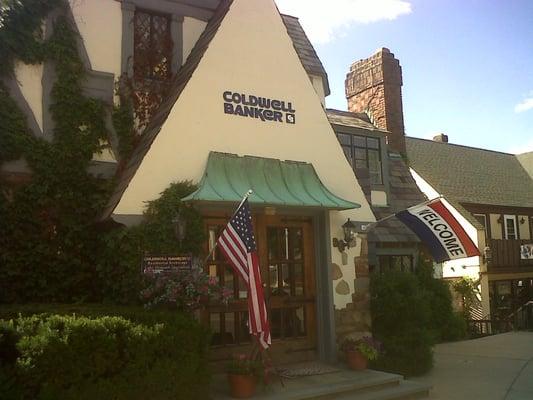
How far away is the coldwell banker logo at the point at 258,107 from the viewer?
26.9 feet

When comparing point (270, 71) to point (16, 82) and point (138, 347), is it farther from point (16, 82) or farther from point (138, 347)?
point (138, 347)

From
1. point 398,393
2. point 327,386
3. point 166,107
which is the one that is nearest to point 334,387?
point 327,386

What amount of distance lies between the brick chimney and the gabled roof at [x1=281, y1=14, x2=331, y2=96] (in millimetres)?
4333

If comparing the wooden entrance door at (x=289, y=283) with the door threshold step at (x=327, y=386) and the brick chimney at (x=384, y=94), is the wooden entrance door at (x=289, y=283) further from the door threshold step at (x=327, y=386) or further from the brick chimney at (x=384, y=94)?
the brick chimney at (x=384, y=94)

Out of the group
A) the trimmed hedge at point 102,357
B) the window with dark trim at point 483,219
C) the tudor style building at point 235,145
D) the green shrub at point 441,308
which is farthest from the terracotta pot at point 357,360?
the window with dark trim at point 483,219

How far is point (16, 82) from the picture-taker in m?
7.29

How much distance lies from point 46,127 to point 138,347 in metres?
3.70

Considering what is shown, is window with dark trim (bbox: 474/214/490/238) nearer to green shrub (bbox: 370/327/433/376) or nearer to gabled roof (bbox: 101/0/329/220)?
green shrub (bbox: 370/327/433/376)

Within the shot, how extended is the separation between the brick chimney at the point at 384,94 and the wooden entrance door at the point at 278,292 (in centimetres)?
820

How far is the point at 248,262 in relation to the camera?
6.70 metres

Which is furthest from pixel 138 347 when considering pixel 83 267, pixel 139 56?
pixel 139 56

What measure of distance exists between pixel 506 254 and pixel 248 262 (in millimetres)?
17924

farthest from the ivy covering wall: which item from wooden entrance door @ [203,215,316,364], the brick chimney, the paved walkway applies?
the brick chimney

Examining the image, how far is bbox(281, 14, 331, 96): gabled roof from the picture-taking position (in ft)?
38.3
